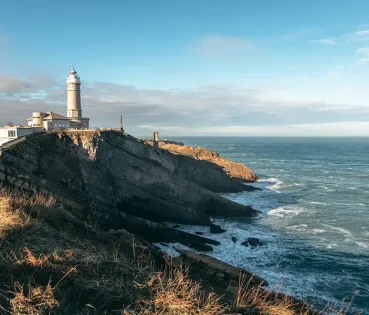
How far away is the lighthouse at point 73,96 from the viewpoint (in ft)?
150

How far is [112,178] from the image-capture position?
31.5 metres

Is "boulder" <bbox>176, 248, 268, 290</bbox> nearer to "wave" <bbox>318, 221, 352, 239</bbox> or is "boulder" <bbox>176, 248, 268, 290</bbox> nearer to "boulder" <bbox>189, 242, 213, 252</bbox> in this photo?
"boulder" <bbox>189, 242, 213, 252</bbox>

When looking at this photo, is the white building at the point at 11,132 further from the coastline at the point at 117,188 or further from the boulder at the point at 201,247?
the boulder at the point at 201,247

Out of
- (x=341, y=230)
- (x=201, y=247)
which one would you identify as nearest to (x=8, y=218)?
(x=201, y=247)

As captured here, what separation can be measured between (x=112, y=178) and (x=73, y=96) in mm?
21533

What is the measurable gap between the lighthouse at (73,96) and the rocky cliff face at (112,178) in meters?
15.7

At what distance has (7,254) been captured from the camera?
6469 millimetres

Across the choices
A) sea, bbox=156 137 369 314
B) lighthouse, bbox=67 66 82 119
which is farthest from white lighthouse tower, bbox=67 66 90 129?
sea, bbox=156 137 369 314

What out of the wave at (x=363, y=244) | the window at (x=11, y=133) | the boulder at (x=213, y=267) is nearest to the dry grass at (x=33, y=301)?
the boulder at (x=213, y=267)

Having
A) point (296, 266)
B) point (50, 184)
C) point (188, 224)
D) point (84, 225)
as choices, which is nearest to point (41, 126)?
point (50, 184)

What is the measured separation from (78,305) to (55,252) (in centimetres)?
183

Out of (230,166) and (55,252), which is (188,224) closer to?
(55,252)

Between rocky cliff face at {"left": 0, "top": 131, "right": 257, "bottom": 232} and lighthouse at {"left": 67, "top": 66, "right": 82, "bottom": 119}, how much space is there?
616 inches

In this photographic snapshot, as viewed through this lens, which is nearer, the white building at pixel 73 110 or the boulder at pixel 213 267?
the boulder at pixel 213 267
